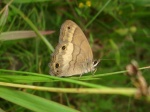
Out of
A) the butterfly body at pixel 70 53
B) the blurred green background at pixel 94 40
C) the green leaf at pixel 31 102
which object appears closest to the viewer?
the green leaf at pixel 31 102

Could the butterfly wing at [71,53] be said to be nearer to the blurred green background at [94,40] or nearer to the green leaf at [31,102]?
the green leaf at [31,102]

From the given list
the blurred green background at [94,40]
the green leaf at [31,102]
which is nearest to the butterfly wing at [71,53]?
the green leaf at [31,102]

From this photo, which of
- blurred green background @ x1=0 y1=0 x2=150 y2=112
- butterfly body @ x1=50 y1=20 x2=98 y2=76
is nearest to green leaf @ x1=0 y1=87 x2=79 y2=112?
butterfly body @ x1=50 y1=20 x2=98 y2=76

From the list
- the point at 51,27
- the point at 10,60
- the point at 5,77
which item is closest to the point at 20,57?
the point at 10,60

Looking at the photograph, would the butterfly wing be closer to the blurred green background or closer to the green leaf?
the green leaf

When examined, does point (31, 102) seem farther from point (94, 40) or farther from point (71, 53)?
point (94, 40)

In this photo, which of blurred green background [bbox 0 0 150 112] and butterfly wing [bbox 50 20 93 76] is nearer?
butterfly wing [bbox 50 20 93 76]

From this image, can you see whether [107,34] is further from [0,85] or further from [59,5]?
[0,85]
